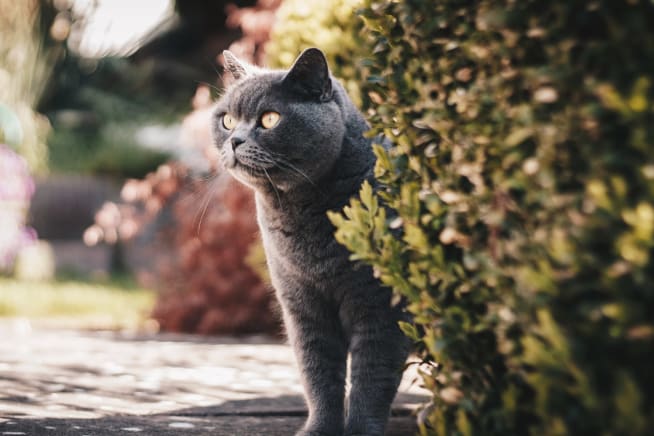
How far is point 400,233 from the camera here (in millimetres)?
2434

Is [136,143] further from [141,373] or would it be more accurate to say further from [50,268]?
[141,373]

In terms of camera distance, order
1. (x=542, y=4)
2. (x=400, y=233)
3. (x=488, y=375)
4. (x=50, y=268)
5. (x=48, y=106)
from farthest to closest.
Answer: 1. (x=48, y=106)
2. (x=50, y=268)
3. (x=400, y=233)
4. (x=488, y=375)
5. (x=542, y=4)

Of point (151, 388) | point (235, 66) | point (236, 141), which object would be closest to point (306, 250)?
point (236, 141)

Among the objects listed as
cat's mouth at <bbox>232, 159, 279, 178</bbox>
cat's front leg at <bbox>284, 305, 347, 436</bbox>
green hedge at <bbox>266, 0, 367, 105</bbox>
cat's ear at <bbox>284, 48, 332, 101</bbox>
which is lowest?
cat's front leg at <bbox>284, 305, 347, 436</bbox>

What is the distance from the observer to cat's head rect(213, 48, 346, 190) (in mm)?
2537

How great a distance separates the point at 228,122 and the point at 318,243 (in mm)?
628

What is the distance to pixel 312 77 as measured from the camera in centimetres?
262

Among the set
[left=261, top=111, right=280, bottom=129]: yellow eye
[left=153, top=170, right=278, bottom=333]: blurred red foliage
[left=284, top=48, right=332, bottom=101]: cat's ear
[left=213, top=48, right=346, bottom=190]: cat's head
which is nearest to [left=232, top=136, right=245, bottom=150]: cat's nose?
[left=213, top=48, right=346, bottom=190]: cat's head

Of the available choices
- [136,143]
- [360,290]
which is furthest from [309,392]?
[136,143]

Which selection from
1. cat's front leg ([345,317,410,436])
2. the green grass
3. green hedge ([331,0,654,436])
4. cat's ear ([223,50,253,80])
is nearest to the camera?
green hedge ([331,0,654,436])

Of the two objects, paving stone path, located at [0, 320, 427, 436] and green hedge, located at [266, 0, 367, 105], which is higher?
green hedge, located at [266, 0, 367, 105]

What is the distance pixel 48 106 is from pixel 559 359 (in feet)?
39.8

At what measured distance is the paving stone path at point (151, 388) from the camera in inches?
106

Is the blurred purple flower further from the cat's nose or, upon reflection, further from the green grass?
the cat's nose
